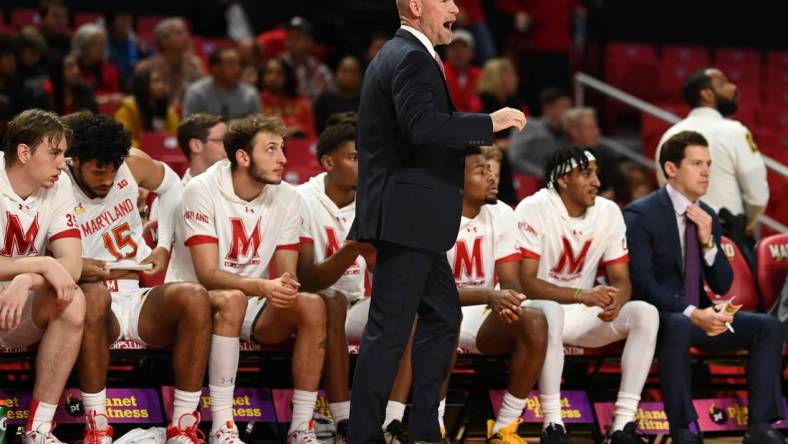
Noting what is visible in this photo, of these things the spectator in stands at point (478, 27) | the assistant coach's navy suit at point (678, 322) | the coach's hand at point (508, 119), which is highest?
the spectator in stands at point (478, 27)

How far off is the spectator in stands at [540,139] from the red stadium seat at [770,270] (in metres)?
3.53

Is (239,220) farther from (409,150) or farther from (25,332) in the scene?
(409,150)

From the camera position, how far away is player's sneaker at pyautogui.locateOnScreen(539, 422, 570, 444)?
5953mm

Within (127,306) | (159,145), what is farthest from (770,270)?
(159,145)

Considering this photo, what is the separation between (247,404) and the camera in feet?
19.9

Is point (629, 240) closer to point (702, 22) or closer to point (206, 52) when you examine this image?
point (206, 52)

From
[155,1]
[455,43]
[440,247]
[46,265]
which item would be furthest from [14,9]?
[440,247]

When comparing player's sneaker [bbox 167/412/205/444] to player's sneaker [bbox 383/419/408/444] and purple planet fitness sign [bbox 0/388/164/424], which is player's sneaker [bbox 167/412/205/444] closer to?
purple planet fitness sign [bbox 0/388/164/424]

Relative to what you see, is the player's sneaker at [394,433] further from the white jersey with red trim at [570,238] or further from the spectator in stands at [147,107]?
the spectator in stands at [147,107]

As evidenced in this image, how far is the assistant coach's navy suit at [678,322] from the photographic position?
20.3ft

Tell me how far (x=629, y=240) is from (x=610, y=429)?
41.7 inches

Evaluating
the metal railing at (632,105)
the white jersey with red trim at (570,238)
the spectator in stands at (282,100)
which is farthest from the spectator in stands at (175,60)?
the white jersey with red trim at (570,238)

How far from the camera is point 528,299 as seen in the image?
6430 mm

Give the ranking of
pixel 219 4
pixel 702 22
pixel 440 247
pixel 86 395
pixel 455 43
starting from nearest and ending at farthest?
pixel 440 247 < pixel 86 395 < pixel 455 43 < pixel 219 4 < pixel 702 22
